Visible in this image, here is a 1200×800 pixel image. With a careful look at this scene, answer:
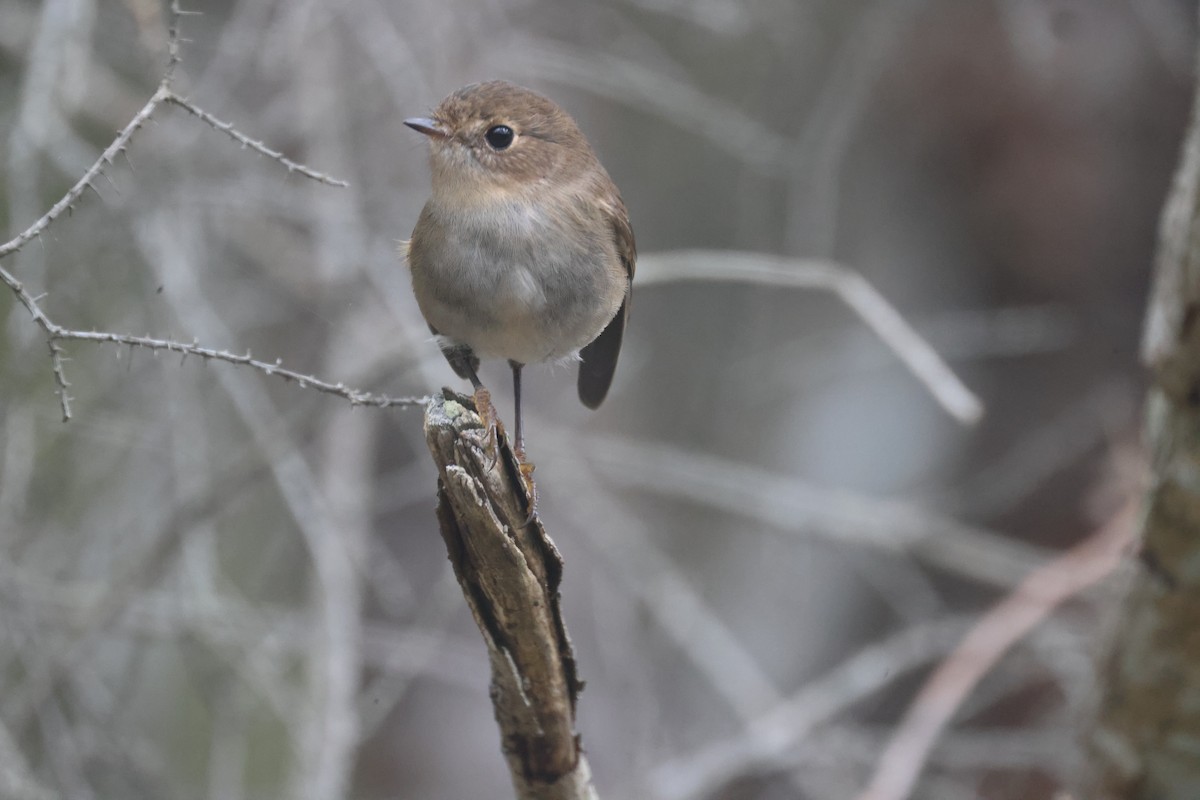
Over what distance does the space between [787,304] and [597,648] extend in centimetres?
233

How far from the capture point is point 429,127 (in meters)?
2.82

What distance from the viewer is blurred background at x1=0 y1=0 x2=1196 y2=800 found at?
3768 mm

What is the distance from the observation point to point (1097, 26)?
18.5 feet

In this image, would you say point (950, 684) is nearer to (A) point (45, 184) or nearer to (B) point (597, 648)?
(B) point (597, 648)

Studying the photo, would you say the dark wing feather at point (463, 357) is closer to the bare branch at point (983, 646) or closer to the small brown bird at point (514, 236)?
the small brown bird at point (514, 236)

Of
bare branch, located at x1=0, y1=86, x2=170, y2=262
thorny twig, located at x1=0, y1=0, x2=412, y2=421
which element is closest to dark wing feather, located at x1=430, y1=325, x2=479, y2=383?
thorny twig, located at x1=0, y1=0, x2=412, y2=421

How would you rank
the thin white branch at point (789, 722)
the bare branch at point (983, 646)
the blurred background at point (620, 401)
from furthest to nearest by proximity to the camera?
the thin white branch at point (789, 722) → the bare branch at point (983, 646) → the blurred background at point (620, 401)

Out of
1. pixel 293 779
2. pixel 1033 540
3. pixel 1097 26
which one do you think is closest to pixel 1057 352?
pixel 1033 540

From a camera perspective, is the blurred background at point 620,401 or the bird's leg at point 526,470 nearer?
the bird's leg at point 526,470

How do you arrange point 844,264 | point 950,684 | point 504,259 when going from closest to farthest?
point 504,259 < point 950,684 < point 844,264

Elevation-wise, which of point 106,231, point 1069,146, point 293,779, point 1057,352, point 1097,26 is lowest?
point 293,779

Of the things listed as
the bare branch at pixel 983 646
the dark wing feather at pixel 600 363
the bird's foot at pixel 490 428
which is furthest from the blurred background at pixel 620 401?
the bird's foot at pixel 490 428

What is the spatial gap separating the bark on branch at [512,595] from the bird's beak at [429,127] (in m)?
0.82

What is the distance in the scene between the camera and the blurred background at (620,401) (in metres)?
3.77
